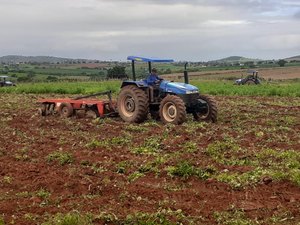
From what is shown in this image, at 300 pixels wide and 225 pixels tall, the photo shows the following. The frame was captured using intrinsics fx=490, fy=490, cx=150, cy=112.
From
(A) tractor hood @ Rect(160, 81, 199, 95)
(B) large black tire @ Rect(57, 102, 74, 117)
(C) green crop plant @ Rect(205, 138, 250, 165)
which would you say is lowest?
(C) green crop plant @ Rect(205, 138, 250, 165)

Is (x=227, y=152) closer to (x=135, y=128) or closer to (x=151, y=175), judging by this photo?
(x=151, y=175)

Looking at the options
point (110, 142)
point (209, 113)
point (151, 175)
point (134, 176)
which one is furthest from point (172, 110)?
point (134, 176)

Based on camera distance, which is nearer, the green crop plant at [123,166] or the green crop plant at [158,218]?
the green crop plant at [158,218]

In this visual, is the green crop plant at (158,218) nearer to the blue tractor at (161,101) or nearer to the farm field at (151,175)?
the farm field at (151,175)

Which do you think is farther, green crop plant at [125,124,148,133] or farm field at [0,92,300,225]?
green crop plant at [125,124,148,133]

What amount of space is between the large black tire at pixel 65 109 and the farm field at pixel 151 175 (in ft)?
8.52

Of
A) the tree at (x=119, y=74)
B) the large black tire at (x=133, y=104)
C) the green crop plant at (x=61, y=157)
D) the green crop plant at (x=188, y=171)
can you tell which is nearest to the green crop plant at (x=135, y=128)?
the large black tire at (x=133, y=104)

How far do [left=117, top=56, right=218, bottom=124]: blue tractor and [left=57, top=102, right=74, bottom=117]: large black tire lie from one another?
1876 mm

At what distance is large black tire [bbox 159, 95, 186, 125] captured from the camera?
46.0 ft

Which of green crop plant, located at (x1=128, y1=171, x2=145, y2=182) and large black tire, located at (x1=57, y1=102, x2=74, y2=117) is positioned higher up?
large black tire, located at (x1=57, y1=102, x2=74, y2=117)

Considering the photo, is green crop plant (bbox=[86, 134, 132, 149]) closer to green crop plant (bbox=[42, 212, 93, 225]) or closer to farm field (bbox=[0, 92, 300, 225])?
farm field (bbox=[0, 92, 300, 225])

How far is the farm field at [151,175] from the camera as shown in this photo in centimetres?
635

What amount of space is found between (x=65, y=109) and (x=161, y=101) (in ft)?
12.1

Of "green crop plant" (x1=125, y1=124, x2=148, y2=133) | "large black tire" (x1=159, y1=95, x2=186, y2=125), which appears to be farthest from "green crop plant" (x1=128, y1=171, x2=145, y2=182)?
"large black tire" (x1=159, y1=95, x2=186, y2=125)
